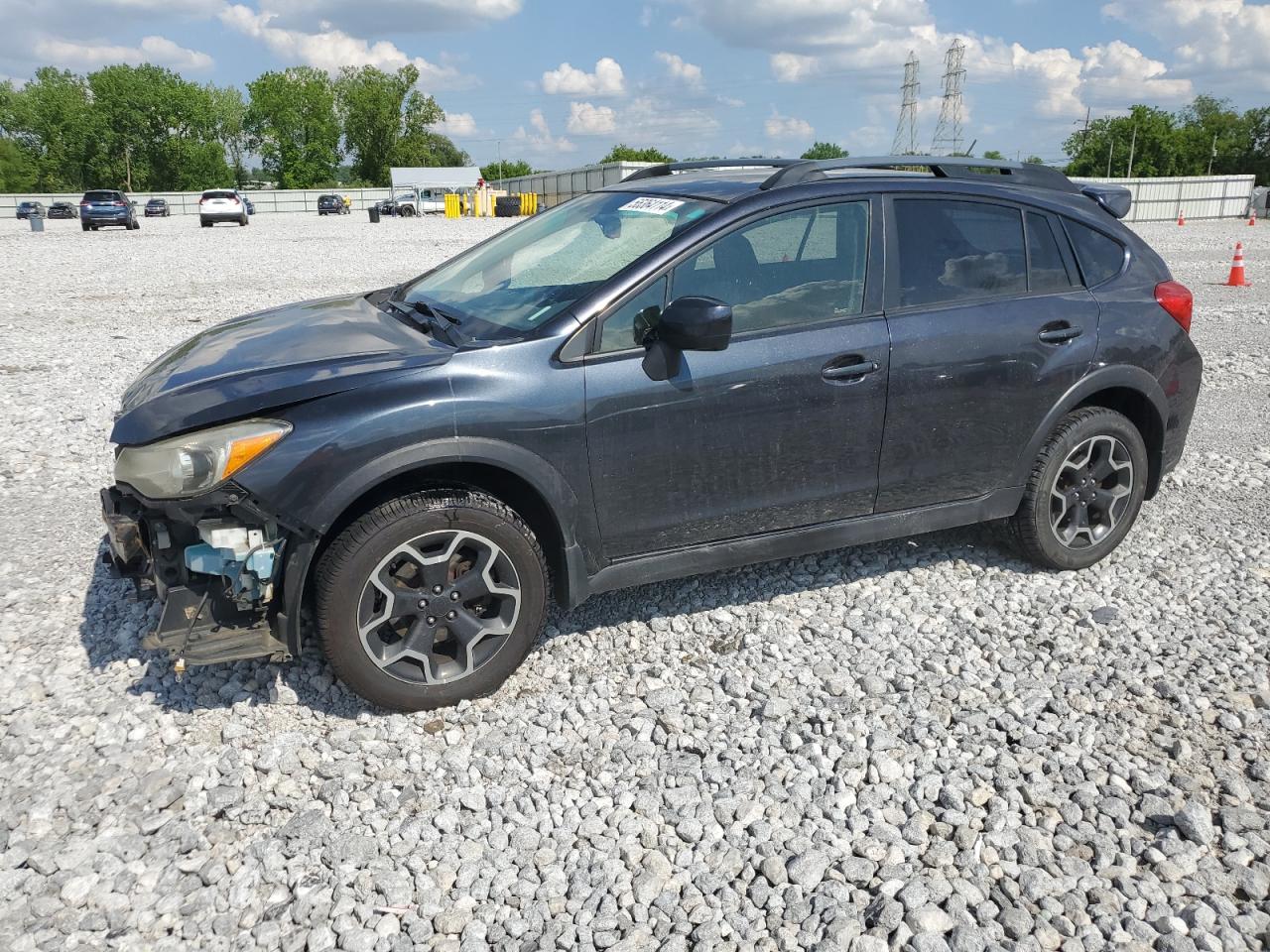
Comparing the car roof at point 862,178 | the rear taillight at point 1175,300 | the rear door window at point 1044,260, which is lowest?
the rear taillight at point 1175,300

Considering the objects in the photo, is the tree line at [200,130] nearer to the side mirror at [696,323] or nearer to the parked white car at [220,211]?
the parked white car at [220,211]

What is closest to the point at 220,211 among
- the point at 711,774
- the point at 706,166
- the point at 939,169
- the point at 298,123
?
the point at 706,166

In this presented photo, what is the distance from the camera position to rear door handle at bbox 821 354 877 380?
3.97 metres

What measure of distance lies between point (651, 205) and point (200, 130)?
396ft

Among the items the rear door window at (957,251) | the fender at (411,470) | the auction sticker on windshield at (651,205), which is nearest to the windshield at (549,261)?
the auction sticker on windshield at (651,205)

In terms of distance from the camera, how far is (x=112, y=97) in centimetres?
10406

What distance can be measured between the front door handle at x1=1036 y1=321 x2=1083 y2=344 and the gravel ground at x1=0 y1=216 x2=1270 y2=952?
1153mm

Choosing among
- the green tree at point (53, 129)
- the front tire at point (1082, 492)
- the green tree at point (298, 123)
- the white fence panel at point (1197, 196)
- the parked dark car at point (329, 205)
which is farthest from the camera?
the green tree at point (298, 123)

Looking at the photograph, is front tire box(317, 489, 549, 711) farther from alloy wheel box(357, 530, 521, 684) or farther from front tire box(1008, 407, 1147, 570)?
front tire box(1008, 407, 1147, 570)

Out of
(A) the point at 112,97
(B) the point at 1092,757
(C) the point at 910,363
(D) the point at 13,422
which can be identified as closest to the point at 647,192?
(C) the point at 910,363

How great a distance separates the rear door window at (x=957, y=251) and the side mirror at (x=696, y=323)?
1.03 metres

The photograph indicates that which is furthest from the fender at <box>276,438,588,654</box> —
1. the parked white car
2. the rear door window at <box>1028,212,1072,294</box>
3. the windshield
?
the parked white car

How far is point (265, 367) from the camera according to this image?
3.57m

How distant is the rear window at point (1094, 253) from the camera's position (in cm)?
468
